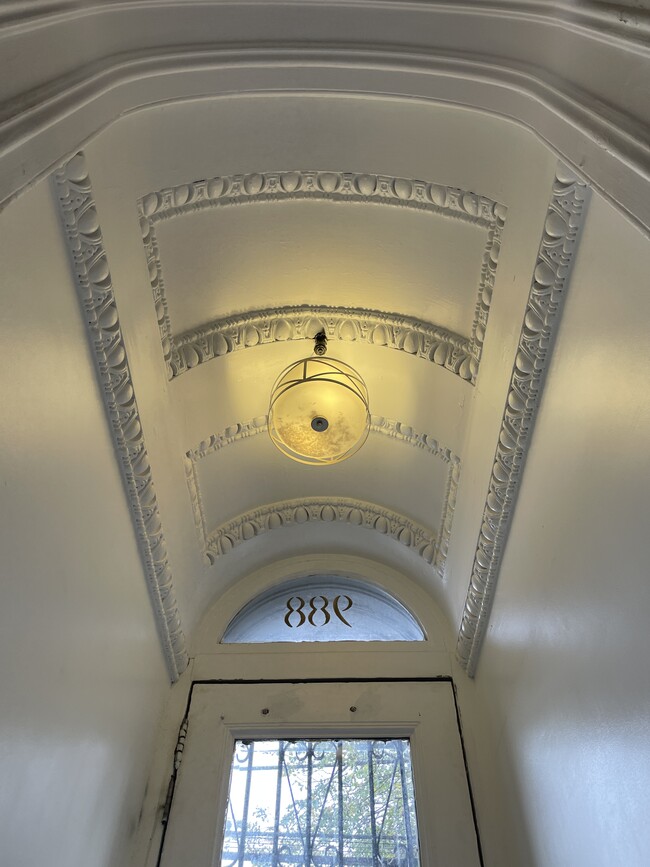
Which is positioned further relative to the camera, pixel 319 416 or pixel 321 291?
pixel 321 291

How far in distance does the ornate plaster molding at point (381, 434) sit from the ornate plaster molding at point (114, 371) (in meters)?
0.33

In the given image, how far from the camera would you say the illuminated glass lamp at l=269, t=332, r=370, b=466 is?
2.05 meters

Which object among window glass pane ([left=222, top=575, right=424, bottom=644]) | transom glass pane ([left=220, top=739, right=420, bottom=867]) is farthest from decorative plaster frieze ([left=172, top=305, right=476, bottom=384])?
transom glass pane ([left=220, top=739, right=420, bottom=867])

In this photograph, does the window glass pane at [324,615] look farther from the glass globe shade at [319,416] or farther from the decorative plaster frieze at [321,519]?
the glass globe shade at [319,416]

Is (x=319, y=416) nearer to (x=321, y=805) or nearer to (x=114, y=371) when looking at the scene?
(x=114, y=371)

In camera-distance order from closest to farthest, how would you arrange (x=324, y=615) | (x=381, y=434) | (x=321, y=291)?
(x=321, y=291)
(x=381, y=434)
(x=324, y=615)

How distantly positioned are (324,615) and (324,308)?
151cm

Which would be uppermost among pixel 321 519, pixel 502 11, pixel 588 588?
pixel 321 519

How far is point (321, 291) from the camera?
7.12ft

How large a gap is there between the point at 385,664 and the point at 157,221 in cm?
198

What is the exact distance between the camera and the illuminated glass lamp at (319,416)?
2049 millimetres

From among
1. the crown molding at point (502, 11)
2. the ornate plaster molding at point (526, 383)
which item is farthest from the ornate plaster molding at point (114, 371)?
the ornate plaster molding at point (526, 383)

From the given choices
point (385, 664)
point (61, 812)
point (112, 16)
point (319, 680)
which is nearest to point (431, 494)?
point (385, 664)

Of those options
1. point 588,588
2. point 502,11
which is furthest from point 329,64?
point 588,588
